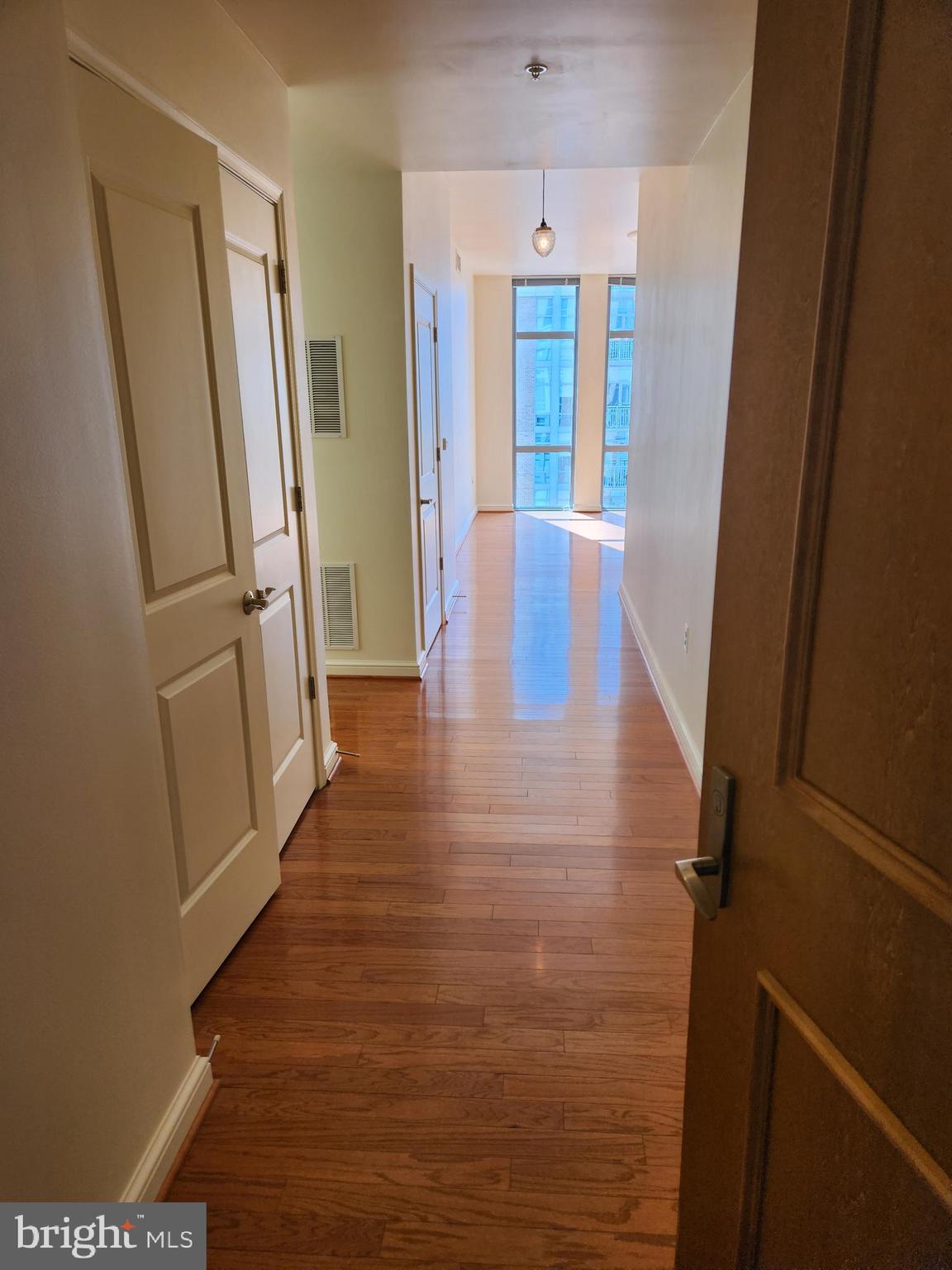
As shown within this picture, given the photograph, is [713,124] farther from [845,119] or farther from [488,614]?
[488,614]

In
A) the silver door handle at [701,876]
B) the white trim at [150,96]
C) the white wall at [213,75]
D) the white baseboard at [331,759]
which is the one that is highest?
the white wall at [213,75]

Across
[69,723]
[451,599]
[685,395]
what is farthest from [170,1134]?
[451,599]

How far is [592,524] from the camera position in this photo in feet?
30.8

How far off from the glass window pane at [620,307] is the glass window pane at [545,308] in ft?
1.50

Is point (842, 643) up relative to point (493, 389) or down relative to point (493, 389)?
down

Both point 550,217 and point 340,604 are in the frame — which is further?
point 550,217

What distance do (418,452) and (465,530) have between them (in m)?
4.49

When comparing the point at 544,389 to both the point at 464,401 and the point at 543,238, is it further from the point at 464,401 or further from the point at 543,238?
the point at 543,238

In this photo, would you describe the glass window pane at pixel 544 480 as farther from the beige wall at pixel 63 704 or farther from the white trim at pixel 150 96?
the beige wall at pixel 63 704

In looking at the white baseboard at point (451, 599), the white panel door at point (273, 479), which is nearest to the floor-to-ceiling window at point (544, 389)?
the white baseboard at point (451, 599)

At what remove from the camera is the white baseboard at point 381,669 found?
438cm

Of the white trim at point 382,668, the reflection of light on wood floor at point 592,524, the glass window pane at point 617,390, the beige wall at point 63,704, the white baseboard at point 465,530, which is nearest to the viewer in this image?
the beige wall at point 63,704

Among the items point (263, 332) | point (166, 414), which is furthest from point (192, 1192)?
point (263, 332)

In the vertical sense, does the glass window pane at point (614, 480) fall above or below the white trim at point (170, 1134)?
above
